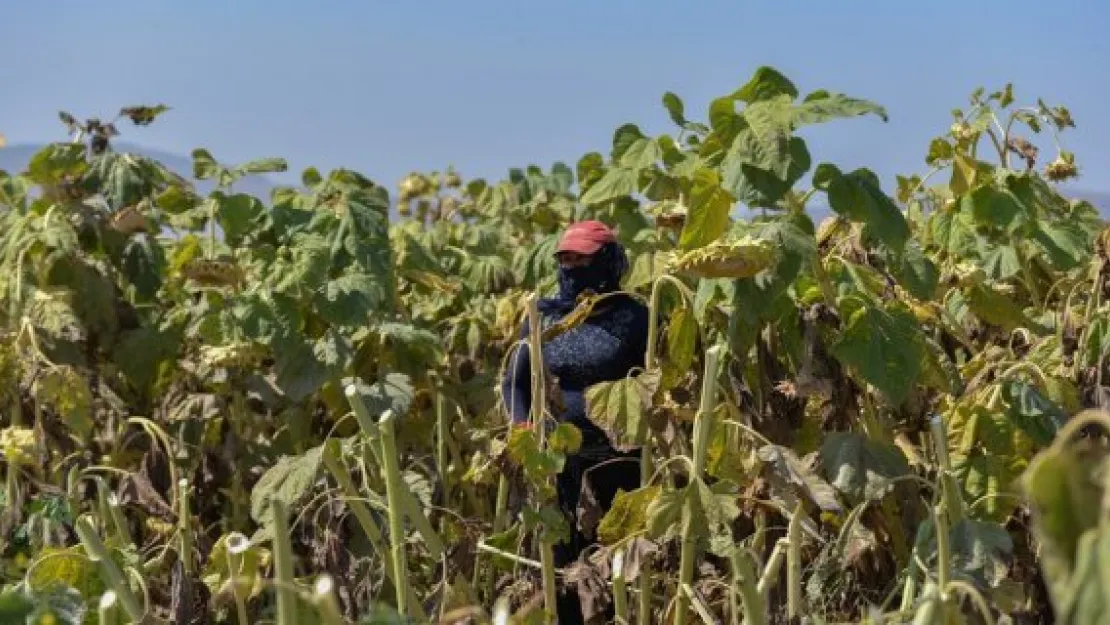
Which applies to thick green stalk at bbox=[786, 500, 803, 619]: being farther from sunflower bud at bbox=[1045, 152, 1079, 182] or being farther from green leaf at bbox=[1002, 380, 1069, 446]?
sunflower bud at bbox=[1045, 152, 1079, 182]

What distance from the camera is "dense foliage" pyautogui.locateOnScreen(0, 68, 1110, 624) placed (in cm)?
213

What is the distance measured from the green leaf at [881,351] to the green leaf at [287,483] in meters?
0.80

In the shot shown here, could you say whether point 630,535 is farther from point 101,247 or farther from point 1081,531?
point 101,247

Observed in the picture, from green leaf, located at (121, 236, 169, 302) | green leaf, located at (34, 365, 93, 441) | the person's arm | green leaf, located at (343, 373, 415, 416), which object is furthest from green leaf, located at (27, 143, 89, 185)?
Result: the person's arm

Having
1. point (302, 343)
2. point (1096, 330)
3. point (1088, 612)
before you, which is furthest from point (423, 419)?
point (1088, 612)

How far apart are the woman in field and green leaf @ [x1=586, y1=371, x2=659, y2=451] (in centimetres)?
87

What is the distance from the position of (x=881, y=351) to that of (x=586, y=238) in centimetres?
109

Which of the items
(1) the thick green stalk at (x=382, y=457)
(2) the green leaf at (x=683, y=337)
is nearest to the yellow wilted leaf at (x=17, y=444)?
(1) the thick green stalk at (x=382, y=457)

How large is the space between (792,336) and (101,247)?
2.12 meters

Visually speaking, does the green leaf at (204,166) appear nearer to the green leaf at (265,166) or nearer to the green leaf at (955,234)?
the green leaf at (265,166)

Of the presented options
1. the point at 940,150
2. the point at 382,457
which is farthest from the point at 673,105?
the point at 382,457

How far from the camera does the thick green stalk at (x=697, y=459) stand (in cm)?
211

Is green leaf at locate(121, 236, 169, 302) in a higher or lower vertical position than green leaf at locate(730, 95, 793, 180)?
lower

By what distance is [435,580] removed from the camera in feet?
10.7
